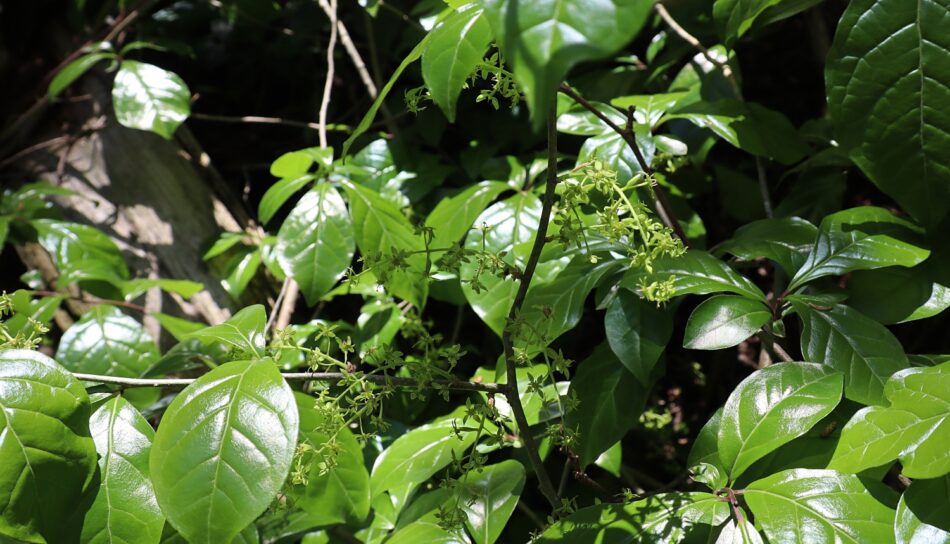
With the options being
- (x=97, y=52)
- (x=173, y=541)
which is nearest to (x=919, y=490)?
(x=173, y=541)

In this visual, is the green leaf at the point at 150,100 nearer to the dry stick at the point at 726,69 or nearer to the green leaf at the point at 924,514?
the dry stick at the point at 726,69

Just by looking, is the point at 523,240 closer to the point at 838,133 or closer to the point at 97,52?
the point at 838,133

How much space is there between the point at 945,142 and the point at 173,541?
1.30 metres

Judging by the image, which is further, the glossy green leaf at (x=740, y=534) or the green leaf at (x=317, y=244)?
the green leaf at (x=317, y=244)

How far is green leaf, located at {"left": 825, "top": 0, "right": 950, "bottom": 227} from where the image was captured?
44.9 inches

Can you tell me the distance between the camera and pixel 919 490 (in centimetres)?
88

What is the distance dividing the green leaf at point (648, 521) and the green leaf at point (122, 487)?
0.53 m

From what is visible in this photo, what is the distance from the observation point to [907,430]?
34.9 inches

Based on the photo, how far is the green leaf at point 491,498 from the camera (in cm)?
→ 111

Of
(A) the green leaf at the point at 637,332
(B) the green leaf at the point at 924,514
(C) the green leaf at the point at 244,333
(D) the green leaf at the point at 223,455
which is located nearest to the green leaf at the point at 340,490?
(C) the green leaf at the point at 244,333

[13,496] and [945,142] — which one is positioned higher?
[945,142]

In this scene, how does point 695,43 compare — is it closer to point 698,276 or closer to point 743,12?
point 743,12

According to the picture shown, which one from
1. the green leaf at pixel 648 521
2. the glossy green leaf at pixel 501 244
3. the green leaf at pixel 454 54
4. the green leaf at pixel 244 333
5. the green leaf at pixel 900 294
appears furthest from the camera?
the glossy green leaf at pixel 501 244

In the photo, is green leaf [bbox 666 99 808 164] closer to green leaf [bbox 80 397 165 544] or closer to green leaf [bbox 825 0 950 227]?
green leaf [bbox 825 0 950 227]
